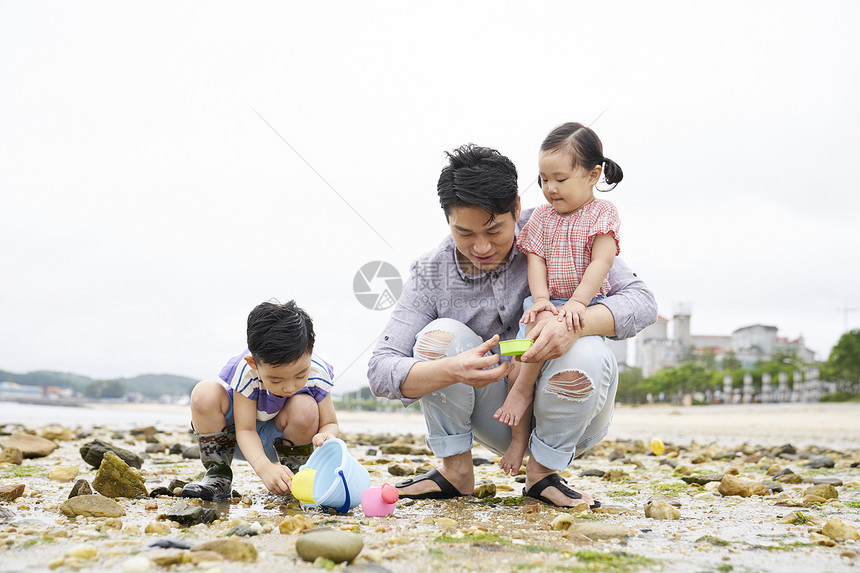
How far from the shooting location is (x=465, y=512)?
9.30 ft

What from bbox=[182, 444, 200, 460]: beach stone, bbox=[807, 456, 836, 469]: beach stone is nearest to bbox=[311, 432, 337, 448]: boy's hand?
bbox=[182, 444, 200, 460]: beach stone

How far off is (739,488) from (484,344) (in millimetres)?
1807

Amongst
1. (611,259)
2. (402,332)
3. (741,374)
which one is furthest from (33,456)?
(741,374)

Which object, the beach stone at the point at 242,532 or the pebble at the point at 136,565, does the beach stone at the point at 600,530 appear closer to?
the beach stone at the point at 242,532

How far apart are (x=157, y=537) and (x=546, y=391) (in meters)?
1.64

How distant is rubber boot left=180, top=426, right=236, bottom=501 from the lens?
317 cm

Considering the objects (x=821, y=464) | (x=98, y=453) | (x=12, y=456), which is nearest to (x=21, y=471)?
(x=98, y=453)

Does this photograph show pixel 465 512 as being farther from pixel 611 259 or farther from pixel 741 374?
pixel 741 374

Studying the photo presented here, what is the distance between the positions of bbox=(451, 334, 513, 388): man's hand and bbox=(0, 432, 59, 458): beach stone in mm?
3931

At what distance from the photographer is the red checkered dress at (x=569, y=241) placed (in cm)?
309

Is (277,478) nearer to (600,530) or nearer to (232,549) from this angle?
(232,549)

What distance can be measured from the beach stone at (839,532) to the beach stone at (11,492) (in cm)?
330

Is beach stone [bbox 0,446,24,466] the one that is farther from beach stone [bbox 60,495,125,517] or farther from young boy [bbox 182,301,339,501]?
beach stone [bbox 60,495,125,517]

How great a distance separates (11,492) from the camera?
2.89 metres
